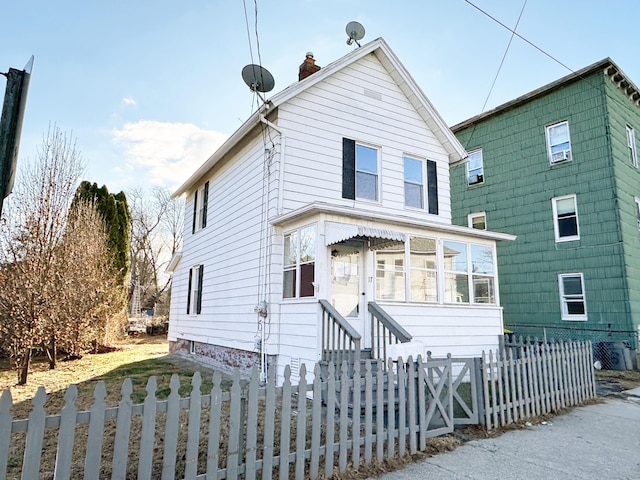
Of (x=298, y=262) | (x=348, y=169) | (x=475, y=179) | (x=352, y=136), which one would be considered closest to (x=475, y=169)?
(x=475, y=179)

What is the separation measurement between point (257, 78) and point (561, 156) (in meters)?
11.2

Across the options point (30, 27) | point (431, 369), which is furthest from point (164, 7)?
point (431, 369)

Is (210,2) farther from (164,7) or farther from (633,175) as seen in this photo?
(633,175)

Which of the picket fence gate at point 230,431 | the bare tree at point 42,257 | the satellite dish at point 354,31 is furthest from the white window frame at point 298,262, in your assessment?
the satellite dish at point 354,31

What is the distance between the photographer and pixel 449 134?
36.8ft

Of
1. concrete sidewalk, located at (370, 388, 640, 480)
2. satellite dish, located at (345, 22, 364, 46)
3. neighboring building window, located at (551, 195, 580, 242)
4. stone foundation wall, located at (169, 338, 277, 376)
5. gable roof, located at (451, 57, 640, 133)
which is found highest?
gable roof, located at (451, 57, 640, 133)

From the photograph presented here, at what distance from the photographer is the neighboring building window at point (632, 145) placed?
46.5 feet

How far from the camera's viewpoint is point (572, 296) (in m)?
13.2

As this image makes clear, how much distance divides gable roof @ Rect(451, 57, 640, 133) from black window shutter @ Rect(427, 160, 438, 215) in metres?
6.73

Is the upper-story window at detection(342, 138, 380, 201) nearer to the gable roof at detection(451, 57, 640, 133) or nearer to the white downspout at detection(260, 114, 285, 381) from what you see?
the white downspout at detection(260, 114, 285, 381)

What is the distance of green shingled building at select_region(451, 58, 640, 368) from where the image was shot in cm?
1239

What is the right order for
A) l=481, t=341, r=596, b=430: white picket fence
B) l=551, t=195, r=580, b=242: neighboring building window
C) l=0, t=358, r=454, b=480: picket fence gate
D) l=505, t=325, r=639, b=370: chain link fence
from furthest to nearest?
l=551, t=195, r=580, b=242: neighboring building window
l=505, t=325, r=639, b=370: chain link fence
l=481, t=341, r=596, b=430: white picket fence
l=0, t=358, r=454, b=480: picket fence gate

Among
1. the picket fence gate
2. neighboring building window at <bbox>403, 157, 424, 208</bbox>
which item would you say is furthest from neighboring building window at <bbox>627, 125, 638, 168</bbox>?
the picket fence gate

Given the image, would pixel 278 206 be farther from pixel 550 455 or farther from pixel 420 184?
pixel 550 455
